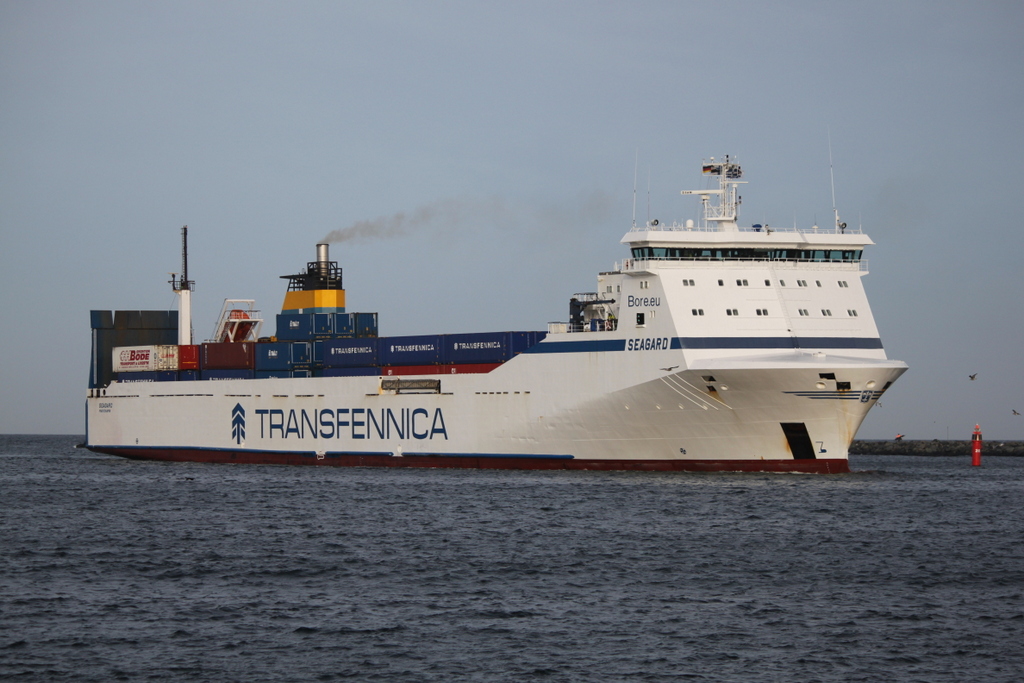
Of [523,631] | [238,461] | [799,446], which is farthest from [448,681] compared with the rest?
[238,461]

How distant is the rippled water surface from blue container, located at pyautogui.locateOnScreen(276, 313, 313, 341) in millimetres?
15351

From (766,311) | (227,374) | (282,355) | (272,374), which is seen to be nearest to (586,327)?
(766,311)

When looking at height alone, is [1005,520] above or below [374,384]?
below

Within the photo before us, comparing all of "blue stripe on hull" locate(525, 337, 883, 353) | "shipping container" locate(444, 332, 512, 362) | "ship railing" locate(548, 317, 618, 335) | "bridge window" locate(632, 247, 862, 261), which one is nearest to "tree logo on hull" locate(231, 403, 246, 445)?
"shipping container" locate(444, 332, 512, 362)

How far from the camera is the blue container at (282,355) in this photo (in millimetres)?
50969

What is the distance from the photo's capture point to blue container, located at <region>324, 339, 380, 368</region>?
48438mm

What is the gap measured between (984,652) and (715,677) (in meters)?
4.18

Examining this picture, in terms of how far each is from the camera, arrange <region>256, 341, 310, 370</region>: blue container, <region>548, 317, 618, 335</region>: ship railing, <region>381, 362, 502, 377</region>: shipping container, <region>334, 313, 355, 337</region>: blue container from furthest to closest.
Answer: <region>334, 313, 355, 337</region>: blue container, <region>256, 341, 310, 370</region>: blue container, <region>381, 362, 502, 377</region>: shipping container, <region>548, 317, 618, 335</region>: ship railing

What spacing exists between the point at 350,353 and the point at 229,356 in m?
7.66

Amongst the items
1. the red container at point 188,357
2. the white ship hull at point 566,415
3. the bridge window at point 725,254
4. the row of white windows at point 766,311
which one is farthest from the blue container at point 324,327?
the row of white windows at point 766,311

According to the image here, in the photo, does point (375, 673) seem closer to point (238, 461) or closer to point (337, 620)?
point (337, 620)

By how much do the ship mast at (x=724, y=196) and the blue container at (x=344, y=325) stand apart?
16.6 meters

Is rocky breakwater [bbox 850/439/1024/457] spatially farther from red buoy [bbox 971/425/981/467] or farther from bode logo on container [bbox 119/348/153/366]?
bode logo on container [bbox 119/348/153/366]

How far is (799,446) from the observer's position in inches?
1468
